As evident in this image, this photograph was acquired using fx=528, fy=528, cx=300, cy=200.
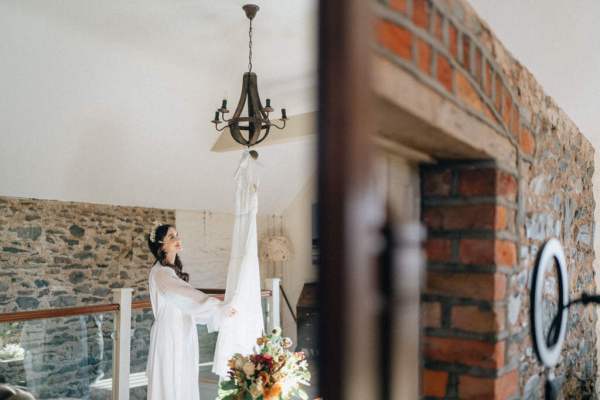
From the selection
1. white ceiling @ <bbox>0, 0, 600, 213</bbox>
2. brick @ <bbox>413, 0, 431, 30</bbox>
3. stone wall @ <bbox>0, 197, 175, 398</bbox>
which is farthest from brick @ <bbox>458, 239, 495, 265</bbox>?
stone wall @ <bbox>0, 197, 175, 398</bbox>

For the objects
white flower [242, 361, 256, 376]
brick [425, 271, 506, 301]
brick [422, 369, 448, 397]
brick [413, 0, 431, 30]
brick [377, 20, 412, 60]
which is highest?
brick [413, 0, 431, 30]

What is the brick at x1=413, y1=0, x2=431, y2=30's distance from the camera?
2.15 ft

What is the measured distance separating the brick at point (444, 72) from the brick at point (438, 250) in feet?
0.79

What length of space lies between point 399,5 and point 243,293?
284cm

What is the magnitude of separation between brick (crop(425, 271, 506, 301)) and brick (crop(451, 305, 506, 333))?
0.02 meters

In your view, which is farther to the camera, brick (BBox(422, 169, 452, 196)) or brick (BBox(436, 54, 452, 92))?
brick (BBox(422, 169, 452, 196))

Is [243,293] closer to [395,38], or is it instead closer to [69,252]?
[395,38]

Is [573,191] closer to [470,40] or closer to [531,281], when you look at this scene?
[531,281]

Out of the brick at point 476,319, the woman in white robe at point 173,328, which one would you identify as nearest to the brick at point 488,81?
the brick at point 476,319

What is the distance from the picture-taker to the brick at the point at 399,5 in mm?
582

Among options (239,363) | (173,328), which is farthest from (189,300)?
(239,363)

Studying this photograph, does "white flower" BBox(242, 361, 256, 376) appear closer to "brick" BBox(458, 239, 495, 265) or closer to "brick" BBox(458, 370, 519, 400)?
"brick" BBox(458, 370, 519, 400)

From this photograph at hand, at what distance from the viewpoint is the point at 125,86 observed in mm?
4551

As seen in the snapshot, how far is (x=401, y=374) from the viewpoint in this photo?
672 mm
